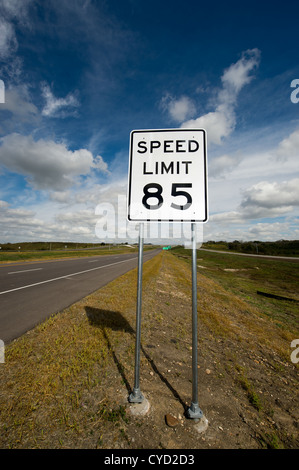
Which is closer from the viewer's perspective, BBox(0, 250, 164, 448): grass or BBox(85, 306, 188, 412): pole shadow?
BBox(0, 250, 164, 448): grass

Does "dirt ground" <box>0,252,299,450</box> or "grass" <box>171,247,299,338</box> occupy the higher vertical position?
"dirt ground" <box>0,252,299,450</box>

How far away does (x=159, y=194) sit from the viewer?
251 centimetres

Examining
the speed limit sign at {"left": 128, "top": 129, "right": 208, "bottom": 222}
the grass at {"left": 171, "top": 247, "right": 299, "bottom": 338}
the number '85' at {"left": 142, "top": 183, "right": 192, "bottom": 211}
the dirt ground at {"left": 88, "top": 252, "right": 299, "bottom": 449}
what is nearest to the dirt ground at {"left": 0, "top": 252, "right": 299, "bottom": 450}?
the dirt ground at {"left": 88, "top": 252, "right": 299, "bottom": 449}

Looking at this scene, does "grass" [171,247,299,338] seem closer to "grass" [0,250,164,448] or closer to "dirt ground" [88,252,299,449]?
"dirt ground" [88,252,299,449]

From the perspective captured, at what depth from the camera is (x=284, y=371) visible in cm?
355

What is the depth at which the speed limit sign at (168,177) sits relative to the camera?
7.93 ft

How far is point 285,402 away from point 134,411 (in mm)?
2136

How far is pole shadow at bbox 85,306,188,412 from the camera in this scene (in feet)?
9.33

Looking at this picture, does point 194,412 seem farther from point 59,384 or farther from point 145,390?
point 59,384

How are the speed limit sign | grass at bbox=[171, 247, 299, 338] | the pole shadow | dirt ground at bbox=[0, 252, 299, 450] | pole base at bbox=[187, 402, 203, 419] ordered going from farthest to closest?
1. grass at bbox=[171, 247, 299, 338]
2. the pole shadow
3. the speed limit sign
4. pole base at bbox=[187, 402, 203, 419]
5. dirt ground at bbox=[0, 252, 299, 450]

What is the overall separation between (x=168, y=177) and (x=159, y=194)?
0.83 ft

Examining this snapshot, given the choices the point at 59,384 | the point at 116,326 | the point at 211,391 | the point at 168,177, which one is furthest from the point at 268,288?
the point at 59,384

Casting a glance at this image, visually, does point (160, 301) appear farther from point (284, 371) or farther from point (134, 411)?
A: point (134, 411)

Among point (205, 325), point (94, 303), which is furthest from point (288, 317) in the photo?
point (94, 303)
